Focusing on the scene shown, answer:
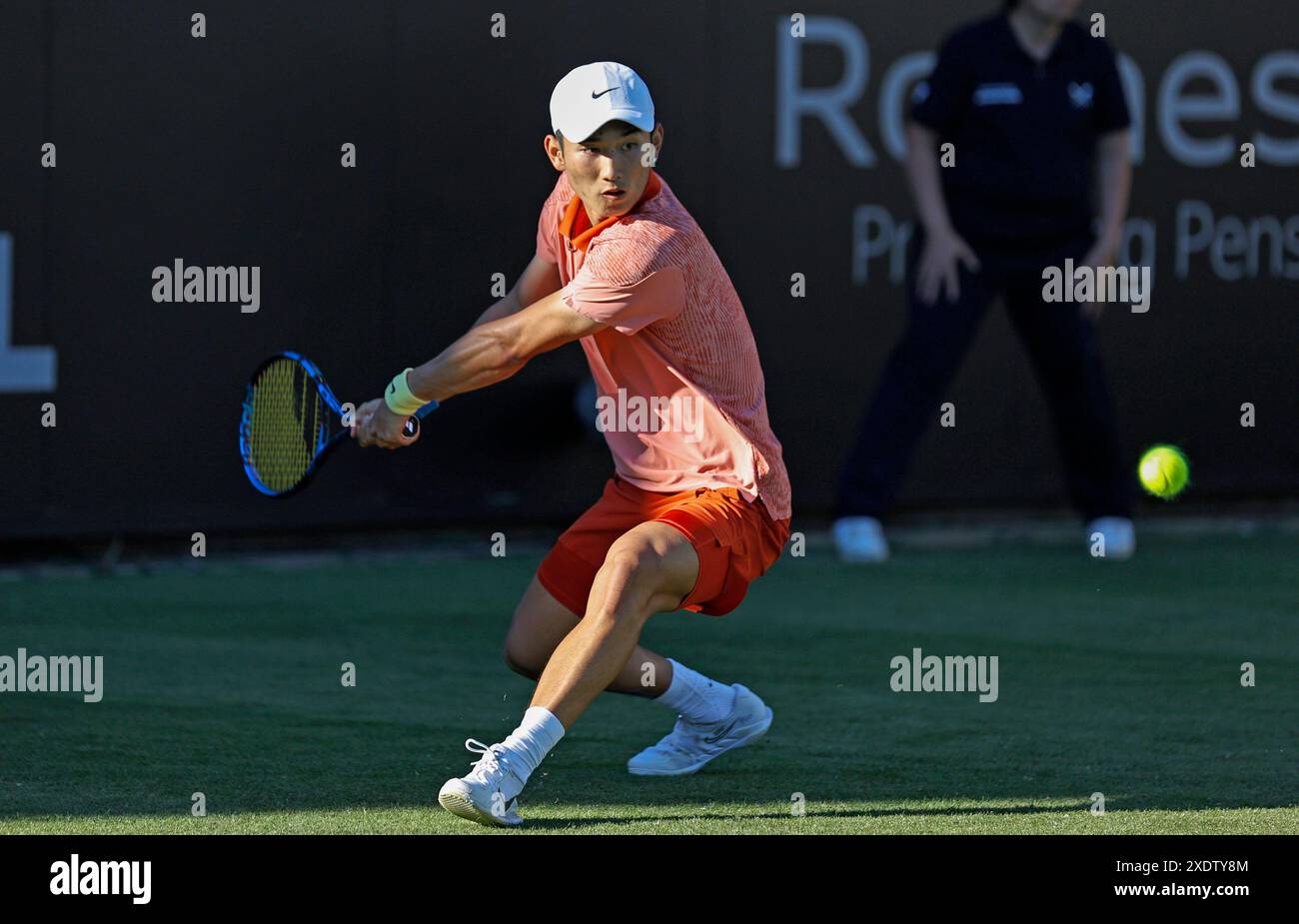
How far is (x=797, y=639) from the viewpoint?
251 inches

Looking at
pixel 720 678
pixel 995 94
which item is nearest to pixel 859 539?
pixel 995 94

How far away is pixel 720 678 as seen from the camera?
228 inches

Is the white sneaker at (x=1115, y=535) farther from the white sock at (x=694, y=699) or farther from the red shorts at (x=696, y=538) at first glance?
the red shorts at (x=696, y=538)

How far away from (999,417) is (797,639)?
9.54 ft

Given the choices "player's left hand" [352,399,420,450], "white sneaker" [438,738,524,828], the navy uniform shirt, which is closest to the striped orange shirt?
"player's left hand" [352,399,420,450]

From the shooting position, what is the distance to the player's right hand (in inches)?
326

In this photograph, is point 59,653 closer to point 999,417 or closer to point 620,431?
point 620,431

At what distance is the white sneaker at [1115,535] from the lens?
836 centimetres

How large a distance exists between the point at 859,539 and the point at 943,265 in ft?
3.70

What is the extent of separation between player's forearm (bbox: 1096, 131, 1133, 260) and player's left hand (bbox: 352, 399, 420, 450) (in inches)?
190

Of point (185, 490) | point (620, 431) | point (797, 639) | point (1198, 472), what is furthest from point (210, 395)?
point (1198, 472)

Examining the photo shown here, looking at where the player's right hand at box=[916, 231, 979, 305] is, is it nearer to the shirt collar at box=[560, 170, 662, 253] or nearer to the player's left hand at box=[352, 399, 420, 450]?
the shirt collar at box=[560, 170, 662, 253]

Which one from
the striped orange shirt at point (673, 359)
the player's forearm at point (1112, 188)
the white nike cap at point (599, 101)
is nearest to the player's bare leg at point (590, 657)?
the striped orange shirt at point (673, 359)

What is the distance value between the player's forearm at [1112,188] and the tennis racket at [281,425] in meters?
4.49
